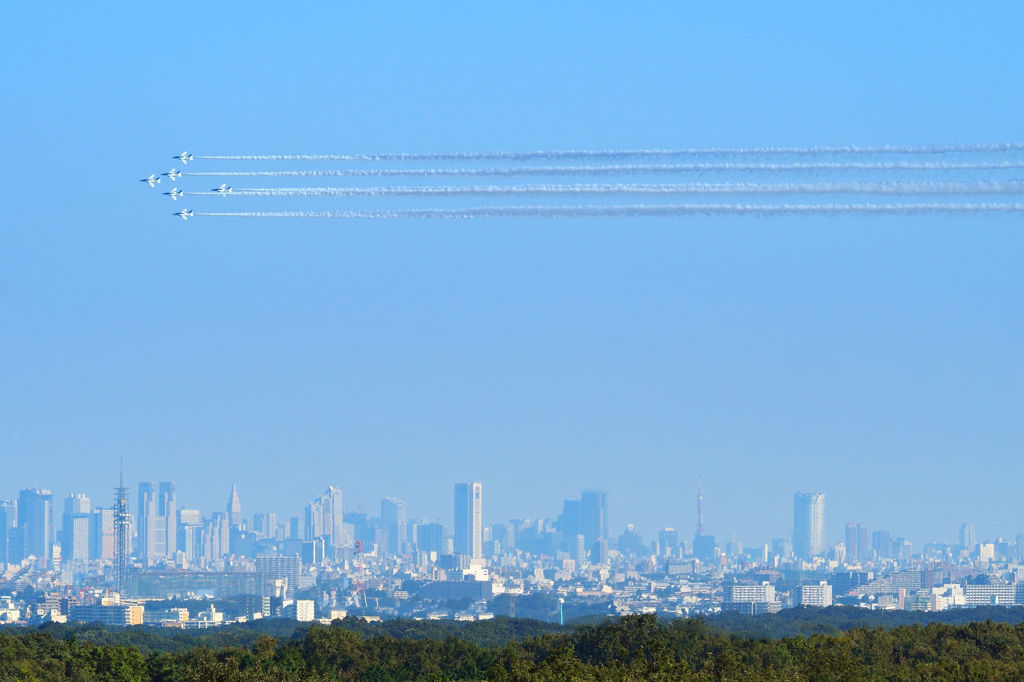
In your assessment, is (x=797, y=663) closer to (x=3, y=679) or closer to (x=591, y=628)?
(x=591, y=628)

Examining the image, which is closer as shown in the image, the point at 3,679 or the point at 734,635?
the point at 3,679

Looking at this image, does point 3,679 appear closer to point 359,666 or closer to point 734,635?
point 359,666

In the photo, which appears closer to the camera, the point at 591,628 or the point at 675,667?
the point at 675,667

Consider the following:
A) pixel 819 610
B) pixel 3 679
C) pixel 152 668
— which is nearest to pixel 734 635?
pixel 152 668

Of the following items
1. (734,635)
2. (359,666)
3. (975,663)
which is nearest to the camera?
(975,663)

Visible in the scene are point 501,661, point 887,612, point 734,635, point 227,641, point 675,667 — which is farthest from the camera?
point 887,612

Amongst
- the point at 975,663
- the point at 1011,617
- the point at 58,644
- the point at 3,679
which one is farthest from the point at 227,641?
the point at 1011,617

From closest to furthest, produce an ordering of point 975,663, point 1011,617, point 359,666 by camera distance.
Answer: point 975,663
point 359,666
point 1011,617

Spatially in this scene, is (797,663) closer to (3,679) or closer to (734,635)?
(734,635)

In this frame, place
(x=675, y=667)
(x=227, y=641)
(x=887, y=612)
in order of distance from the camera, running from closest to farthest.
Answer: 1. (x=675, y=667)
2. (x=227, y=641)
3. (x=887, y=612)
